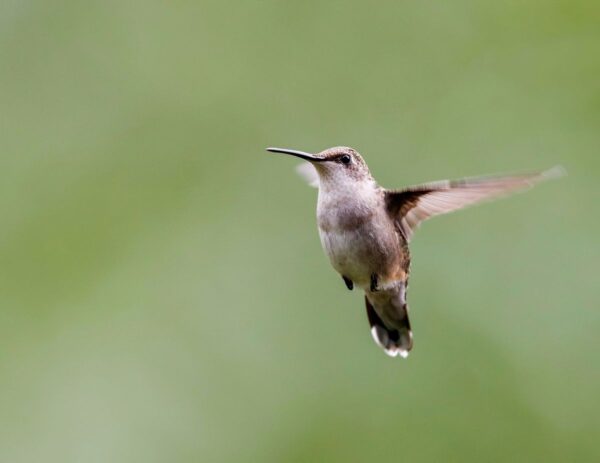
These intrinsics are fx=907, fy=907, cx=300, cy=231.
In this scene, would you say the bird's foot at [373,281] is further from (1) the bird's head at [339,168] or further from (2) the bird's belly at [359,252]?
(1) the bird's head at [339,168]

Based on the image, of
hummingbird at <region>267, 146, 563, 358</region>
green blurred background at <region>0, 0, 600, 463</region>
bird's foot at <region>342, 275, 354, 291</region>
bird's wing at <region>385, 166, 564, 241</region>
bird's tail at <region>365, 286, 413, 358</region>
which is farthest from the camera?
green blurred background at <region>0, 0, 600, 463</region>

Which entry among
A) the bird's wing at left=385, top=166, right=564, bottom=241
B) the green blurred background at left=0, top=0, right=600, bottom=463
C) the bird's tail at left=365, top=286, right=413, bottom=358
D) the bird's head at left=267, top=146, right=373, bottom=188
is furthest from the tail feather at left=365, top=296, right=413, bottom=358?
the green blurred background at left=0, top=0, right=600, bottom=463

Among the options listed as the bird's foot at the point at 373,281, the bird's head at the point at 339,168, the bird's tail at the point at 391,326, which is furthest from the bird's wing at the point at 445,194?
the bird's tail at the point at 391,326

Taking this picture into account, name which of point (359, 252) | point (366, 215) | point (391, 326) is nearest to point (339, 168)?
point (366, 215)

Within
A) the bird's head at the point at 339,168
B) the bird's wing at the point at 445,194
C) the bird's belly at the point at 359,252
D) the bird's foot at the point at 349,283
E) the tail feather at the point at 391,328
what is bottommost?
the tail feather at the point at 391,328

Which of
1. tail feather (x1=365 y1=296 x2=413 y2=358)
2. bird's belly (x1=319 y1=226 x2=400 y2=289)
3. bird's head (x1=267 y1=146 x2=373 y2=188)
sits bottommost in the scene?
tail feather (x1=365 y1=296 x2=413 y2=358)

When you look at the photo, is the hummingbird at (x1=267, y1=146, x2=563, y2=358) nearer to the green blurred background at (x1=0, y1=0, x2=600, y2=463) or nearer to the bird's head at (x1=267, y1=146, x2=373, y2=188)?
the bird's head at (x1=267, y1=146, x2=373, y2=188)

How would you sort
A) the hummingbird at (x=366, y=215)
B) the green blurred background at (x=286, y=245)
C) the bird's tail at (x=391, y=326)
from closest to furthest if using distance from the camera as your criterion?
the hummingbird at (x=366, y=215)
the bird's tail at (x=391, y=326)
the green blurred background at (x=286, y=245)
